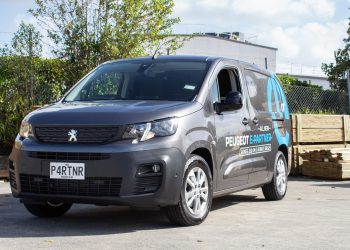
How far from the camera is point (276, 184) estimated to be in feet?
30.7

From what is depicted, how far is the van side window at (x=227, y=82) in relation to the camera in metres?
7.79

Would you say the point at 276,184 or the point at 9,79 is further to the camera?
the point at 9,79

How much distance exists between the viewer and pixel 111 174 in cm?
619

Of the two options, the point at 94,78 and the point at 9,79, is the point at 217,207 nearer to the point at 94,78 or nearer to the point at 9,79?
the point at 94,78

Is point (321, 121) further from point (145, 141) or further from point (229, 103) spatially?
point (145, 141)

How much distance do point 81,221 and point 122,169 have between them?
1.36 metres

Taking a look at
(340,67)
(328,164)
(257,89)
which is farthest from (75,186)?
(340,67)

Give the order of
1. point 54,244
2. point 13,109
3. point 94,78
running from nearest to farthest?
point 54,244 → point 94,78 → point 13,109

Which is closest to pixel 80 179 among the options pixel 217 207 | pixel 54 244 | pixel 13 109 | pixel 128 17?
pixel 54 244

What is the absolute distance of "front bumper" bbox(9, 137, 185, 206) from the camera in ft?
20.3

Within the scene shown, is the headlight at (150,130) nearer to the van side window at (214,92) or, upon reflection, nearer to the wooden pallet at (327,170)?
the van side window at (214,92)

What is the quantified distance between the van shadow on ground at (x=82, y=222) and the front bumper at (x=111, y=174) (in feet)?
1.14

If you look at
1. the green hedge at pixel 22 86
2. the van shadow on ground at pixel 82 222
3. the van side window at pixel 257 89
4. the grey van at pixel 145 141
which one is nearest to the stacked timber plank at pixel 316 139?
the van side window at pixel 257 89

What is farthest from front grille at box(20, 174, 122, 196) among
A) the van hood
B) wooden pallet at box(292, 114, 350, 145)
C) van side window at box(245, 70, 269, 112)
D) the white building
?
the white building
